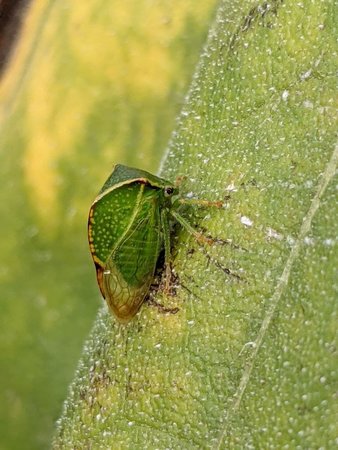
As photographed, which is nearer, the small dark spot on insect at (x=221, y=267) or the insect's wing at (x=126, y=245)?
the small dark spot on insect at (x=221, y=267)

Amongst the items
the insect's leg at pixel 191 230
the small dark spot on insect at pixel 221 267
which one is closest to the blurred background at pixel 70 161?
the insect's leg at pixel 191 230

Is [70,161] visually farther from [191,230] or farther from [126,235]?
[191,230]

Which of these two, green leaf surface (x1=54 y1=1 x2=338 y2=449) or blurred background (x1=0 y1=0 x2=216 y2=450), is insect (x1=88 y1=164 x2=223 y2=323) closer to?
green leaf surface (x1=54 y1=1 x2=338 y2=449)

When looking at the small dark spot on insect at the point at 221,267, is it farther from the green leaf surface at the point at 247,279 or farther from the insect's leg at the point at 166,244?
the insect's leg at the point at 166,244

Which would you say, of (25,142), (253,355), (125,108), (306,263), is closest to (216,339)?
(253,355)

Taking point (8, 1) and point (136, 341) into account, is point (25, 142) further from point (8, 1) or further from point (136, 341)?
point (136, 341)

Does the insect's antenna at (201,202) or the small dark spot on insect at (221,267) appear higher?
the insect's antenna at (201,202)

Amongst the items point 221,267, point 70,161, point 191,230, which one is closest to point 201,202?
point 191,230
